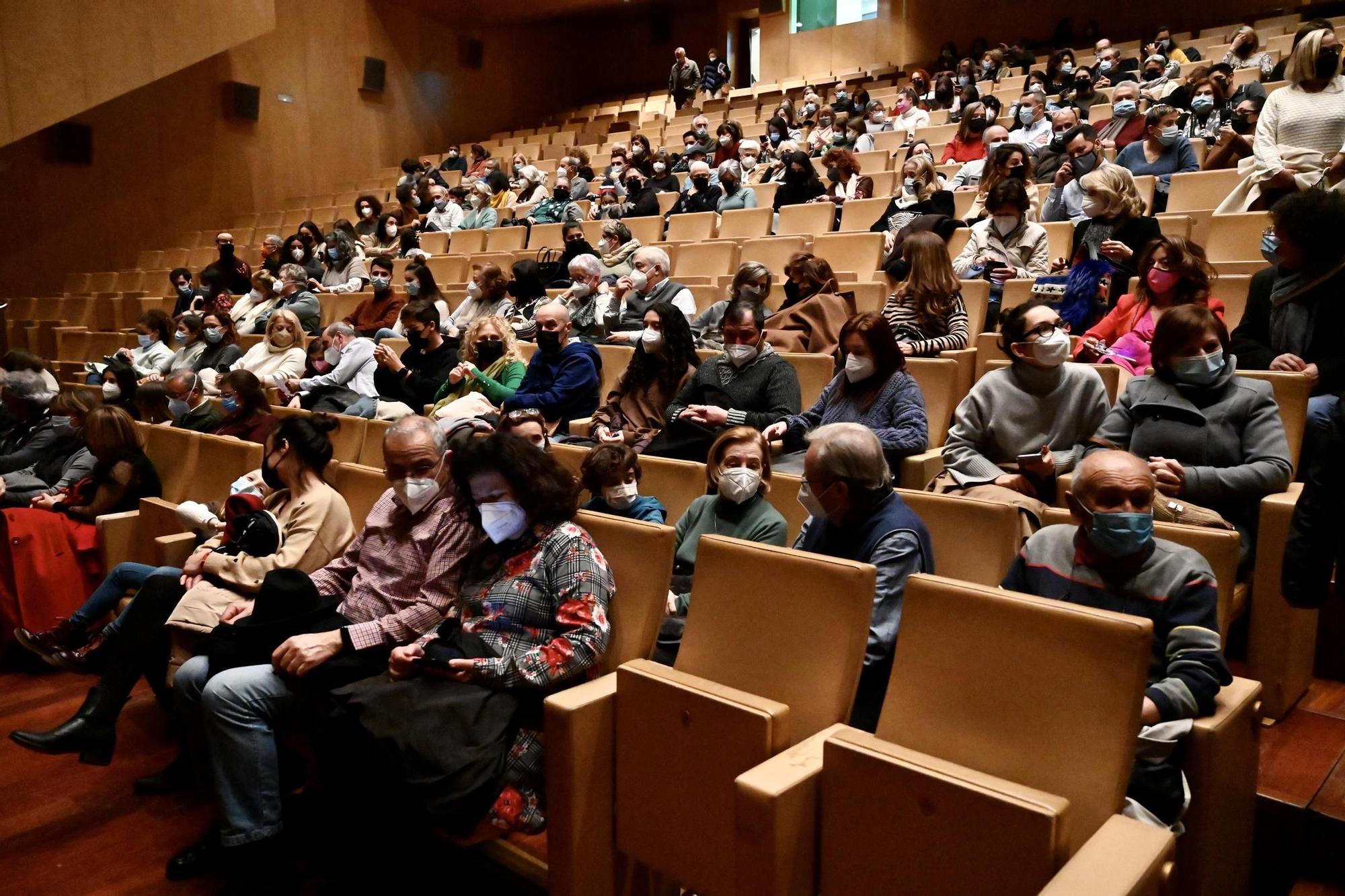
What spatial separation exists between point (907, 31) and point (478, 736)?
768 centimetres

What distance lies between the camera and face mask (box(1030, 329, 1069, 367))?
1437 millimetres

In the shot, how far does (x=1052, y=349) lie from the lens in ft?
4.72

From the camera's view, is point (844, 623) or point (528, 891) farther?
point (528, 891)

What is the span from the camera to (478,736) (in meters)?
1.03

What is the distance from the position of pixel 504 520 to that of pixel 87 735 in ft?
2.50

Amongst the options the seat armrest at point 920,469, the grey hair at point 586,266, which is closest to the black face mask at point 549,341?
the grey hair at point 586,266

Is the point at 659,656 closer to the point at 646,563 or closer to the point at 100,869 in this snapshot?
the point at 646,563

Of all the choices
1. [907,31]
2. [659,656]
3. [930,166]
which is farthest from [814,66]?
[659,656]

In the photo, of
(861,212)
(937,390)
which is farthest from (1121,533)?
(861,212)

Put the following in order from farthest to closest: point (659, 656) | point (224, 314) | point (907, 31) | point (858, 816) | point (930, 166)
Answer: point (907, 31) → point (224, 314) → point (930, 166) → point (659, 656) → point (858, 816)

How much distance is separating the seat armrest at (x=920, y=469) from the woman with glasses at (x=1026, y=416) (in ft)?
0.18

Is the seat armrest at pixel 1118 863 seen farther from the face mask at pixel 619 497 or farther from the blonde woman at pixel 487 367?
the blonde woman at pixel 487 367

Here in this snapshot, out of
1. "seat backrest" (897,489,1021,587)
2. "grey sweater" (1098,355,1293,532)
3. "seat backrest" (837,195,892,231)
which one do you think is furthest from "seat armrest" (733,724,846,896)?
"seat backrest" (837,195,892,231)

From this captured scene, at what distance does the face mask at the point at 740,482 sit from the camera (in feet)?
4.36
